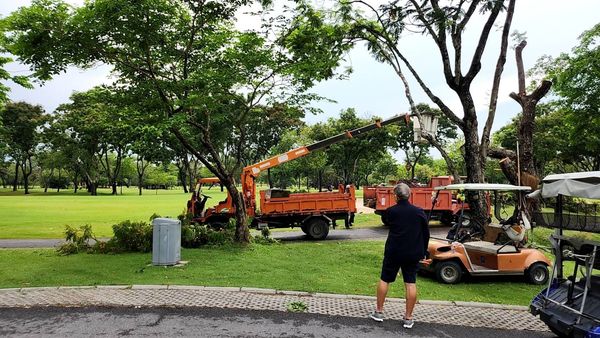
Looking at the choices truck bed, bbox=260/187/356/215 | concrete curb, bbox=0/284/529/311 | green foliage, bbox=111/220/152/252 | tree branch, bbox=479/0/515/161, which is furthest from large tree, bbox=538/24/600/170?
green foliage, bbox=111/220/152/252

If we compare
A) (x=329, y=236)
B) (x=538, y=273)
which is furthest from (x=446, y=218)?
(x=538, y=273)

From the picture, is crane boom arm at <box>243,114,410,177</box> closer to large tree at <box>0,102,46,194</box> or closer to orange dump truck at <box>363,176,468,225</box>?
orange dump truck at <box>363,176,468,225</box>

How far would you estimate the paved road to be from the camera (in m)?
5.37

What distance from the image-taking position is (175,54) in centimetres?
1138

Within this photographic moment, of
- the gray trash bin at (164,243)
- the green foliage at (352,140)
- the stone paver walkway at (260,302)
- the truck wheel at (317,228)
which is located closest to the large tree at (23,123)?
the green foliage at (352,140)

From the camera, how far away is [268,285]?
7711 millimetres

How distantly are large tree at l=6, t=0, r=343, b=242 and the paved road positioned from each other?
528 cm

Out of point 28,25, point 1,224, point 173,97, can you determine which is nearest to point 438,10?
point 173,97

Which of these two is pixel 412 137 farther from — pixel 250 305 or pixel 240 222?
pixel 250 305

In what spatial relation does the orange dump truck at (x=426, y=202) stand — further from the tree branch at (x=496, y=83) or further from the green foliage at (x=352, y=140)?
the green foliage at (x=352, y=140)

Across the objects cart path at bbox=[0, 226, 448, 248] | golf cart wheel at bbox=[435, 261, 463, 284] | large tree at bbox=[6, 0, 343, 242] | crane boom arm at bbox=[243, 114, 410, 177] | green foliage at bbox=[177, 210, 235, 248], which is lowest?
cart path at bbox=[0, 226, 448, 248]

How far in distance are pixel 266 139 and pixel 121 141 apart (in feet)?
123

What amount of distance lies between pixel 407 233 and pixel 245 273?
4.01 m

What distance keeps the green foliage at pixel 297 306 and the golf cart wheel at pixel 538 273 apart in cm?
512
